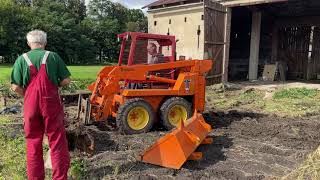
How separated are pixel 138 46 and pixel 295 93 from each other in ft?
24.9

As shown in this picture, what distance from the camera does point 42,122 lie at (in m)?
5.11

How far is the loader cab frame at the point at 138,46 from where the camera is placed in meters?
8.72

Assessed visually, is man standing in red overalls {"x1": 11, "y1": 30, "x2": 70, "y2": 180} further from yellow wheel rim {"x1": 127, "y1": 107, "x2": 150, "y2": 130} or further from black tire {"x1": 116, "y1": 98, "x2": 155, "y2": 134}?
yellow wheel rim {"x1": 127, "y1": 107, "x2": 150, "y2": 130}

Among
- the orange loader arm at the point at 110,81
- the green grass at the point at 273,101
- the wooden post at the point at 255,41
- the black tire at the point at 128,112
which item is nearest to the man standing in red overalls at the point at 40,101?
the black tire at the point at 128,112

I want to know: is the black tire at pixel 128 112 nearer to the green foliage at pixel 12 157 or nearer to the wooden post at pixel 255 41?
the green foliage at pixel 12 157

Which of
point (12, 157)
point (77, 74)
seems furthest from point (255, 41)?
point (12, 157)

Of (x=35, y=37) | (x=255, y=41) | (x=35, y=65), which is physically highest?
(x=255, y=41)

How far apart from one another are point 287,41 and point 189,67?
13025 mm

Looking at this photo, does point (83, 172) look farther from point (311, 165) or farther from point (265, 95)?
point (265, 95)

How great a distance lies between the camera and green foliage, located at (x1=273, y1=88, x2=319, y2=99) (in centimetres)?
1392

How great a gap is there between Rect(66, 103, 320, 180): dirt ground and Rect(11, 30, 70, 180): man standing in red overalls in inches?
28.4

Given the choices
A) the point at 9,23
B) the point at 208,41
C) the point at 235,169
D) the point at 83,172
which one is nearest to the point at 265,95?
the point at 208,41

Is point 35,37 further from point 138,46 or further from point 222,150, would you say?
point 138,46

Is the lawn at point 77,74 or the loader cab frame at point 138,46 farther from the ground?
the loader cab frame at point 138,46
